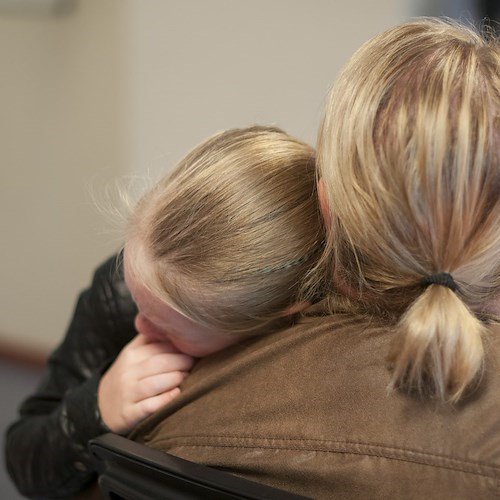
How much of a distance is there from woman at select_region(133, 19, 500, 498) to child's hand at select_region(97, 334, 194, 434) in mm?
128

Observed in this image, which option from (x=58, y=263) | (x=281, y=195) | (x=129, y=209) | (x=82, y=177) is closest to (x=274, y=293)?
(x=281, y=195)

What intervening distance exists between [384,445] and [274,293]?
0.22 meters

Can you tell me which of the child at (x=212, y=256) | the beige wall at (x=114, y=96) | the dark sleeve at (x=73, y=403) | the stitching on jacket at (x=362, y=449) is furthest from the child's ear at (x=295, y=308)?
the beige wall at (x=114, y=96)

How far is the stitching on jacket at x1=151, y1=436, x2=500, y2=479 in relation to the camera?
60 centimetres

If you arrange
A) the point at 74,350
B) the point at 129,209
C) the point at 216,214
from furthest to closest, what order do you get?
the point at 74,350 < the point at 129,209 < the point at 216,214

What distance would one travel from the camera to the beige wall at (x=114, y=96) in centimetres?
221

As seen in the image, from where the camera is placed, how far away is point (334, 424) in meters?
0.68

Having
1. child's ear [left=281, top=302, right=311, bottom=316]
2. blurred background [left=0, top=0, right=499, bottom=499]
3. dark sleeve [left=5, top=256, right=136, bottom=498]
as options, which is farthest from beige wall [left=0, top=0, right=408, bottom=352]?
child's ear [left=281, top=302, right=311, bottom=316]

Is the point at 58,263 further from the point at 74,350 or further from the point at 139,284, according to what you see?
the point at 139,284

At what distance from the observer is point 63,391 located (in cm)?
119

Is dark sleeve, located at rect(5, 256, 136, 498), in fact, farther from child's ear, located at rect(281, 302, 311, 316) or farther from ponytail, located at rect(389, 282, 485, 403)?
ponytail, located at rect(389, 282, 485, 403)

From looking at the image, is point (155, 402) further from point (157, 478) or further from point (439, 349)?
point (439, 349)

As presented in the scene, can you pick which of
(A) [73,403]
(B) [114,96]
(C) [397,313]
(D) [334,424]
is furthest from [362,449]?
(B) [114,96]

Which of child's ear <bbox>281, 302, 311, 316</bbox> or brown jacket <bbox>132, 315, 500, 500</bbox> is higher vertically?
child's ear <bbox>281, 302, 311, 316</bbox>
